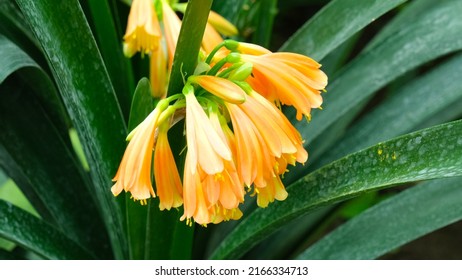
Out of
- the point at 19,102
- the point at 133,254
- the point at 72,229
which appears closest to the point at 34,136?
the point at 19,102

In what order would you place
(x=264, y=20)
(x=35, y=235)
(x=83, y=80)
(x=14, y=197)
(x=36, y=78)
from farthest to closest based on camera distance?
(x=14, y=197) < (x=264, y=20) < (x=36, y=78) < (x=35, y=235) < (x=83, y=80)

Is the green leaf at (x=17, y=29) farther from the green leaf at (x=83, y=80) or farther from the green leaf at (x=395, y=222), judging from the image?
the green leaf at (x=395, y=222)

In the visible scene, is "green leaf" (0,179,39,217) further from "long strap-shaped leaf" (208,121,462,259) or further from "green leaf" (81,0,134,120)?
"long strap-shaped leaf" (208,121,462,259)

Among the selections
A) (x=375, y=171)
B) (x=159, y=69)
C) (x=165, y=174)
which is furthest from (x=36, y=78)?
(x=375, y=171)

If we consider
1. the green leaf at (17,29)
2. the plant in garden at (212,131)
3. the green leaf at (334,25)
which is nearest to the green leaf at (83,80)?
the plant in garden at (212,131)

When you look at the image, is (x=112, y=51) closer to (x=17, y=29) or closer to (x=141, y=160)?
(x=17, y=29)

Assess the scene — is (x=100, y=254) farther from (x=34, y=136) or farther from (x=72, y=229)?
A: (x=34, y=136)

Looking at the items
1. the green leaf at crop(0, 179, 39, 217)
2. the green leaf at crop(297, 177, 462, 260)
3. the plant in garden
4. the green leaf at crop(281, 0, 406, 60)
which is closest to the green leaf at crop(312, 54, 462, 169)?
the plant in garden
